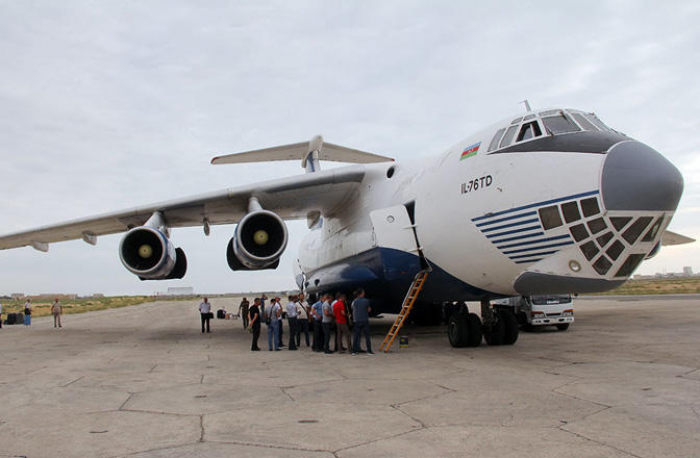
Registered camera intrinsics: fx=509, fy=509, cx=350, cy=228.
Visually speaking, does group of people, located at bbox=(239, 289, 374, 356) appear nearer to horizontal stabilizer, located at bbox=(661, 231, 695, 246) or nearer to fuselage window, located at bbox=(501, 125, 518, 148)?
fuselage window, located at bbox=(501, 125, 518, 148)

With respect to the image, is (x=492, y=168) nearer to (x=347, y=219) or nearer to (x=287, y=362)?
(x=287, y=362)

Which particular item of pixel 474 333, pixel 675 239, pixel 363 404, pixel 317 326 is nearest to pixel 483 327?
pixel 474 333

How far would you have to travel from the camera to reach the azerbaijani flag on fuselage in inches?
294

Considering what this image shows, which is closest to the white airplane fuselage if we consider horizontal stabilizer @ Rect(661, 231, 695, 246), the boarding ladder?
the boarding ladder

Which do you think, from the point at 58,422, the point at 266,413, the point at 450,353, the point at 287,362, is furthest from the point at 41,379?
the point at 450,353

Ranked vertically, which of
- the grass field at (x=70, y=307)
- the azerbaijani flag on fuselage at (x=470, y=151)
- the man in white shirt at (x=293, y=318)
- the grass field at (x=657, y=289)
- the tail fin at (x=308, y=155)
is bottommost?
the grass field at (x=657, y=289)

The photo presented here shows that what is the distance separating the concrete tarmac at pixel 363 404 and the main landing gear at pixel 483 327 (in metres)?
0.31

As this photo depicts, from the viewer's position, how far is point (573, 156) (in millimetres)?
6082

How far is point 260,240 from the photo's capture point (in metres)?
10.4

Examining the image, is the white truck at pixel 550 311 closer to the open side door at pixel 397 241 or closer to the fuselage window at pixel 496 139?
the open side door at pixel 397 241

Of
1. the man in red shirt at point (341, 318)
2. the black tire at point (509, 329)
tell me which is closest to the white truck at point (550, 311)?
the black tire at point (509, 329)

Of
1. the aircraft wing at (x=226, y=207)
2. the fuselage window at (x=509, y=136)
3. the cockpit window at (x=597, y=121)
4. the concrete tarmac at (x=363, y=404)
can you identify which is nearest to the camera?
the concrete tarmac at (x=363, y=404)

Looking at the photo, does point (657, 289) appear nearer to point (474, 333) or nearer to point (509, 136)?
point (474, 333)

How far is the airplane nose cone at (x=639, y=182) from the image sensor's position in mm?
5551
